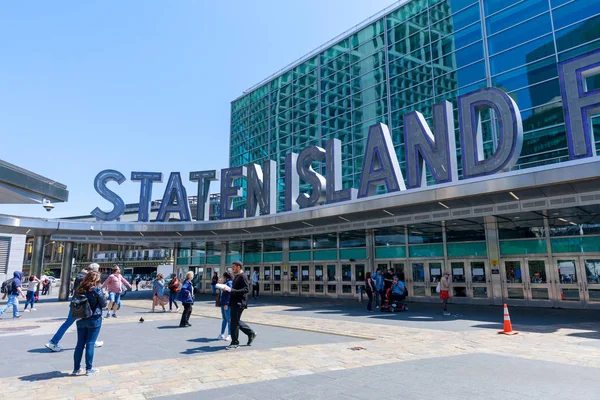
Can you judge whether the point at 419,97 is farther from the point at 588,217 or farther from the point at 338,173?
the point at 588,217

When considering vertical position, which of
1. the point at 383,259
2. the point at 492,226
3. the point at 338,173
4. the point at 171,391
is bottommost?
the point at 171,391

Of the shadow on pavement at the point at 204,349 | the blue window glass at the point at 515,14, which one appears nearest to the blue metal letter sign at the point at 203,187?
the shadow on pavement at the point at 204,349

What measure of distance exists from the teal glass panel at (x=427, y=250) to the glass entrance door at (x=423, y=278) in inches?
16.3

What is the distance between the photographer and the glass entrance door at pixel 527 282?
17297mm

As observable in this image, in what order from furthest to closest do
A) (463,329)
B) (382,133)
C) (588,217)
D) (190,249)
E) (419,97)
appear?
(190,249) < (419,97) < (382,133) < (588,217) < (463,329)

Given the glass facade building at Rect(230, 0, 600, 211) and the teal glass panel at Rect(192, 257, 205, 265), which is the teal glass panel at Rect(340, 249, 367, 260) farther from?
the teal glass panel at Rect(192, 257, 205, 265)

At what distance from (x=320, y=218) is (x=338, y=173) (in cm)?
249

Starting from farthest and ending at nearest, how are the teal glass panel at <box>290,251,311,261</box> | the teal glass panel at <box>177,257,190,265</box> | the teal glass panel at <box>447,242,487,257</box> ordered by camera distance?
the teal glass panel at <box>177,257,190,265</box>, the teal glass panel at <box>290,251,311,261</box>, the teal glass panel at <box>447,242,487,257</box>

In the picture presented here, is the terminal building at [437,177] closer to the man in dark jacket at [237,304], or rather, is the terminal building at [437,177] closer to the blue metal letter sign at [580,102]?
the blue metal letter sign at [580,102]

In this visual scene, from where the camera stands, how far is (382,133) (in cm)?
1867

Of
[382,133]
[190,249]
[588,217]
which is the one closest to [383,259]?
[382,133]

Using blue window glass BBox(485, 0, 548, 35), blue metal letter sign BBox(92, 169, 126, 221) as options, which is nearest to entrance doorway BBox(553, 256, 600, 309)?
blue window glass BBox(485, 0, 548, 35)

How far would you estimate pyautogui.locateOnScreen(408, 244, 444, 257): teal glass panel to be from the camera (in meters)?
20.5

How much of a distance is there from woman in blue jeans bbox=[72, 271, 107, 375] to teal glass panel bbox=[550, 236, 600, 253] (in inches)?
697
